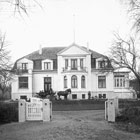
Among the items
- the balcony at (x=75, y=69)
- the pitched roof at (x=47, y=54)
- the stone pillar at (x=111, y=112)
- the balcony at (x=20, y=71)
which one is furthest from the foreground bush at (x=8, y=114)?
the pitched roof at (x=47, y=54)

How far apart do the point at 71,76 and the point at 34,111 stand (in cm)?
3105

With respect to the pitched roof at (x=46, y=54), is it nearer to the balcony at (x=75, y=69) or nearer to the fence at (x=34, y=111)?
the balcony at (x=75, y=69)

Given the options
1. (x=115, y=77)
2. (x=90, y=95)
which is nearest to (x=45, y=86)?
(x=90, y=95)

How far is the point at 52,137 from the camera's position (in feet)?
31.4

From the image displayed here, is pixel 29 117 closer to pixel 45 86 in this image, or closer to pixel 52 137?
pixel 52 137

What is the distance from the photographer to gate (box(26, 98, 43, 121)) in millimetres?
14570

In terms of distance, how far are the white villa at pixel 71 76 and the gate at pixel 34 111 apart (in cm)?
3003

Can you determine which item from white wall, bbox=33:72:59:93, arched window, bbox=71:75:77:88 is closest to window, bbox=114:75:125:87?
arched window, bbox=71:75:77:88

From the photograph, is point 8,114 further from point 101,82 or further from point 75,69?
point 101,82

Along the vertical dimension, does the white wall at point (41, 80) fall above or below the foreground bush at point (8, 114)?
above

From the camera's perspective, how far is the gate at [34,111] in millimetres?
14570

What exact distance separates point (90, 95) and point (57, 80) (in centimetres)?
663

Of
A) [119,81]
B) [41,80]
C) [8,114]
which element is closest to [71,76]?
[41,80]

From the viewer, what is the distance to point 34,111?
1462 cm
